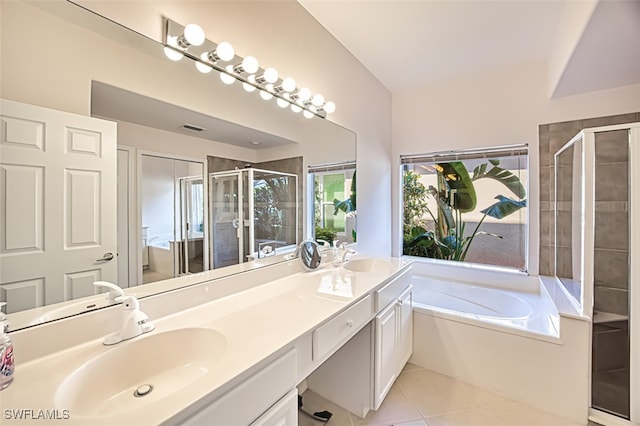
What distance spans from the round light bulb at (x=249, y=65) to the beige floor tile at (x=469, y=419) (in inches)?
89.9

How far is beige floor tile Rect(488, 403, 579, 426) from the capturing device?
5.55 ft

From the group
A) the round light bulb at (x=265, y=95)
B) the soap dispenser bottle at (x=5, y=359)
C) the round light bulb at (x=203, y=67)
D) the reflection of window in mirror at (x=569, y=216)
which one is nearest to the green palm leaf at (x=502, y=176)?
→ the reflection of window in mirror at (x=569, y=216)

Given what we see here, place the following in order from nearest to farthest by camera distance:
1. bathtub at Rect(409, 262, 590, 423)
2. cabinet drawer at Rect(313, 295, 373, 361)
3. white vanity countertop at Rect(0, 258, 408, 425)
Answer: white vanity countertop at Rect(0, 258, 408, 425) → cabinet drawer at Rect(313, 295, 373, 361) → bathtub at Rect(409, 262, 590, 423)

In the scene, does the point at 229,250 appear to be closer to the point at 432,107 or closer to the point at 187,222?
the point at 187,222

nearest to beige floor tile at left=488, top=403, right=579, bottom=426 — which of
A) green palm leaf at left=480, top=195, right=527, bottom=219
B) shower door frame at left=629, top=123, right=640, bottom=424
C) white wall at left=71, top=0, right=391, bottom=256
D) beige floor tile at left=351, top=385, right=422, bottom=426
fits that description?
shower door frame at left=629, top=123, right=640, bottom=424

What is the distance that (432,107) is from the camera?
120 inches

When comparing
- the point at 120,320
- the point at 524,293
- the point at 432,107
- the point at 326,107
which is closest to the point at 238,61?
the point at 326,107

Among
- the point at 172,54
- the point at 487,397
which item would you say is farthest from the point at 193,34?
the point at 487,397

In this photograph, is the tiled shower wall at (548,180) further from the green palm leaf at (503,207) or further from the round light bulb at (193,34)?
the round light bulb at (193,34)

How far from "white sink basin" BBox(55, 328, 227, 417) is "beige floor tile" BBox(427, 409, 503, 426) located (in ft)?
4.94

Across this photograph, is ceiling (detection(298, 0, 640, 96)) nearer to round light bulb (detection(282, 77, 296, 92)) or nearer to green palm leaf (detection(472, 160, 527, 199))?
round light bulb (detection(282, 77, 296, 92))

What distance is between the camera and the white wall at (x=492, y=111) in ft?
7.88

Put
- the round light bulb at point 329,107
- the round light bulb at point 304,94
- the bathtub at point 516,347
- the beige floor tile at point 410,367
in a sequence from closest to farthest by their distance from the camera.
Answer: the bathtub at point 516,347 → the round light bulb at point 304,94 → the round light bulb at point 329,107 → the beige floor tile at point 410,367

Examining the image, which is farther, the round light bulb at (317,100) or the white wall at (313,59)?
the round light bulb at (317,100)
